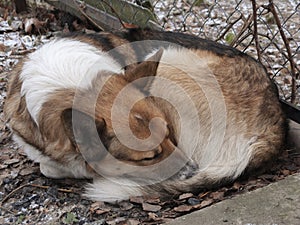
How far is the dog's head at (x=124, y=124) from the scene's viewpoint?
9.25ft

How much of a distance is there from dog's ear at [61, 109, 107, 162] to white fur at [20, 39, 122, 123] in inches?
9.8

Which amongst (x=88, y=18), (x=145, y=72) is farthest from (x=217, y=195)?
(x=88, y=18)

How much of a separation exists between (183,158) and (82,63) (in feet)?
2.94

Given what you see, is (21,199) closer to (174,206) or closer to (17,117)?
(17,117)

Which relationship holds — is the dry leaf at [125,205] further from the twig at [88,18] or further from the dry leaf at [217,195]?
the twig at [88,18]

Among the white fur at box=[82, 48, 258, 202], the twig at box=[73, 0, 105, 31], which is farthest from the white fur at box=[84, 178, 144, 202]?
the twig at box=[73, 0, 105, 31]

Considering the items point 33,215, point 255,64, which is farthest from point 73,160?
point 255,64

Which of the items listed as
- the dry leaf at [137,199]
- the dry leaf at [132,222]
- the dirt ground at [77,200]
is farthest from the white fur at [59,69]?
the dry leaf at [132,222]

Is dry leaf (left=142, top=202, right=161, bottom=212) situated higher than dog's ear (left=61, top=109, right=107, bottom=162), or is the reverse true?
dog's ear (left=61, top=109, right=107, bottom=162)

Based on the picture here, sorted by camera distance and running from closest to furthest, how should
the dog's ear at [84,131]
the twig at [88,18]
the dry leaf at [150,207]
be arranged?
the dog's ear at [84,131]
the dry leaf at [150,207]
the twig at [88,18]

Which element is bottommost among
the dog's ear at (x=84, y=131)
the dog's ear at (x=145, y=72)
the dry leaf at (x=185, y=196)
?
the dry leaf at (x=185, y=196)

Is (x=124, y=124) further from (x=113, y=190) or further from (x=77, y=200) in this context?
(x=77, y=200)

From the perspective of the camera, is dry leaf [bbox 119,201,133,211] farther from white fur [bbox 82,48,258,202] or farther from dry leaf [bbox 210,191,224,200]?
dry leaf [bbox 210,191,224,200]

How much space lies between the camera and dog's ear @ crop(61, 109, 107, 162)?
274 cm
